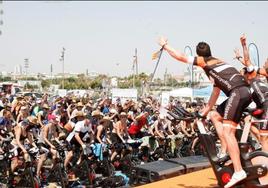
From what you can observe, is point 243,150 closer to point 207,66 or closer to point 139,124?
point 207,66

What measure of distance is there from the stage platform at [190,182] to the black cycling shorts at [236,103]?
44.0 inches

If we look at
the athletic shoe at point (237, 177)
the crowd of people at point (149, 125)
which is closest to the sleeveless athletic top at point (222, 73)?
the crowd of people at point (149, 125)

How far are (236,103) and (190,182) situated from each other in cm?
151

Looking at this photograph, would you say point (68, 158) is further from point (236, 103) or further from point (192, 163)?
point (236, 103)

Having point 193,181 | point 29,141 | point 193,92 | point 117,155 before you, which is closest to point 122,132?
point 117,155

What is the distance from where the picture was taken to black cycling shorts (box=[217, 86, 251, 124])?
478cm

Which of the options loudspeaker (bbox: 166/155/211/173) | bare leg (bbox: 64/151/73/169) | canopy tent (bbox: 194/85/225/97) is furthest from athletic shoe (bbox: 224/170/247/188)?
canopy tent (bbox: 194/85/225/97)

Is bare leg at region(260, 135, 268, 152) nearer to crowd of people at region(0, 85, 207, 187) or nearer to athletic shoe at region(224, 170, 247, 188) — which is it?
athletic shoe at region(224, 170, 247, 188)

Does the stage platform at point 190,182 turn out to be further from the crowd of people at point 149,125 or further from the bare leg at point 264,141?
the bare leg at point 264,141

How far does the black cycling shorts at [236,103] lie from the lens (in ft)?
15.7

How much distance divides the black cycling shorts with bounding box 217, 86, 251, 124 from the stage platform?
112 cm

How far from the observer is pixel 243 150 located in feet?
16.3

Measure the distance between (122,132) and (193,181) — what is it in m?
5.61

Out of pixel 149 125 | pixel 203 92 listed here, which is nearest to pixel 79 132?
pixel 149 125
